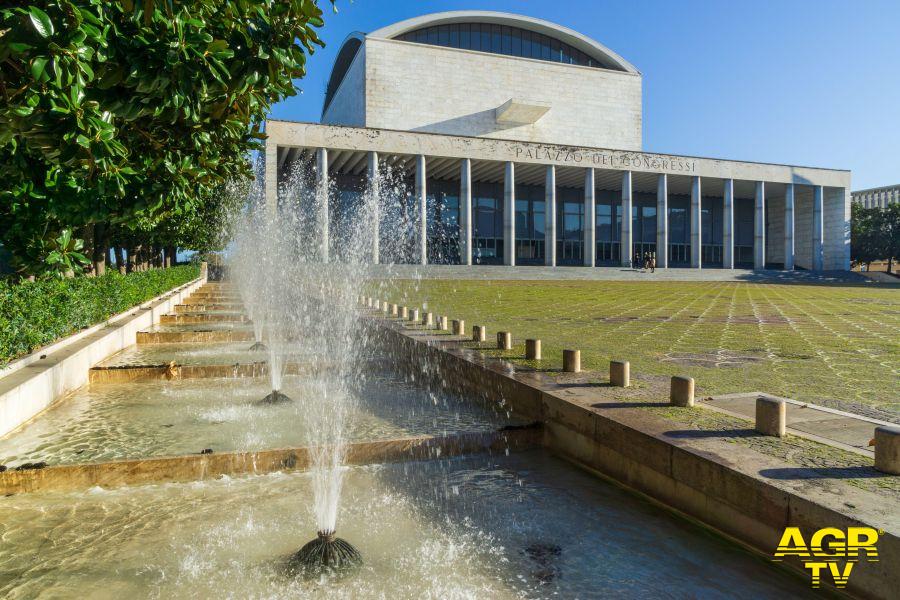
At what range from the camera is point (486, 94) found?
43312mm

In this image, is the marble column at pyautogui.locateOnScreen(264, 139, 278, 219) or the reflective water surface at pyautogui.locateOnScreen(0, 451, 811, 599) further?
the marble column at pyautogui.locateOnScreen(264, 139, 278, 219)

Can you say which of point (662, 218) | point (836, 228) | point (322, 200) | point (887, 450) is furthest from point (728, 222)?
point (887, 450)

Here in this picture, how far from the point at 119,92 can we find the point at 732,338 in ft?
31.3

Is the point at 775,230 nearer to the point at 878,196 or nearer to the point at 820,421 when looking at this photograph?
the point at 878,196

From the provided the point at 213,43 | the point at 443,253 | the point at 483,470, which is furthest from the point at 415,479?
the point at 443,253

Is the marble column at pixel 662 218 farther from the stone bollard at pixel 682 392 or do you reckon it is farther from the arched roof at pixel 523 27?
the stone bollard at pixel 682 392

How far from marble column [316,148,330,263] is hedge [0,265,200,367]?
22476 mm

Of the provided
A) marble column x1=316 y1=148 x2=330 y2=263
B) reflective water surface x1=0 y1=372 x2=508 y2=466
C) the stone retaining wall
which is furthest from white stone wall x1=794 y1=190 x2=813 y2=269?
the stone retaining wall

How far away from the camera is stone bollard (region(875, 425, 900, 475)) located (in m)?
3.26

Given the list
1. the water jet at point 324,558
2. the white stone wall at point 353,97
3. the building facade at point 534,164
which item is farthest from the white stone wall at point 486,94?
the water jet at point 324,558

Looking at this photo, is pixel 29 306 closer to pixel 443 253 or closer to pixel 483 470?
pixel 483 470

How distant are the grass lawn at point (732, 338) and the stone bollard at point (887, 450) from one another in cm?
168

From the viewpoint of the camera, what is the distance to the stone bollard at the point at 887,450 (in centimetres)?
326

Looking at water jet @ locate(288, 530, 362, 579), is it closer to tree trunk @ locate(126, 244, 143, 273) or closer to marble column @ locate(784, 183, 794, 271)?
tree trunk @ locate(126, 244, 143, 273)
